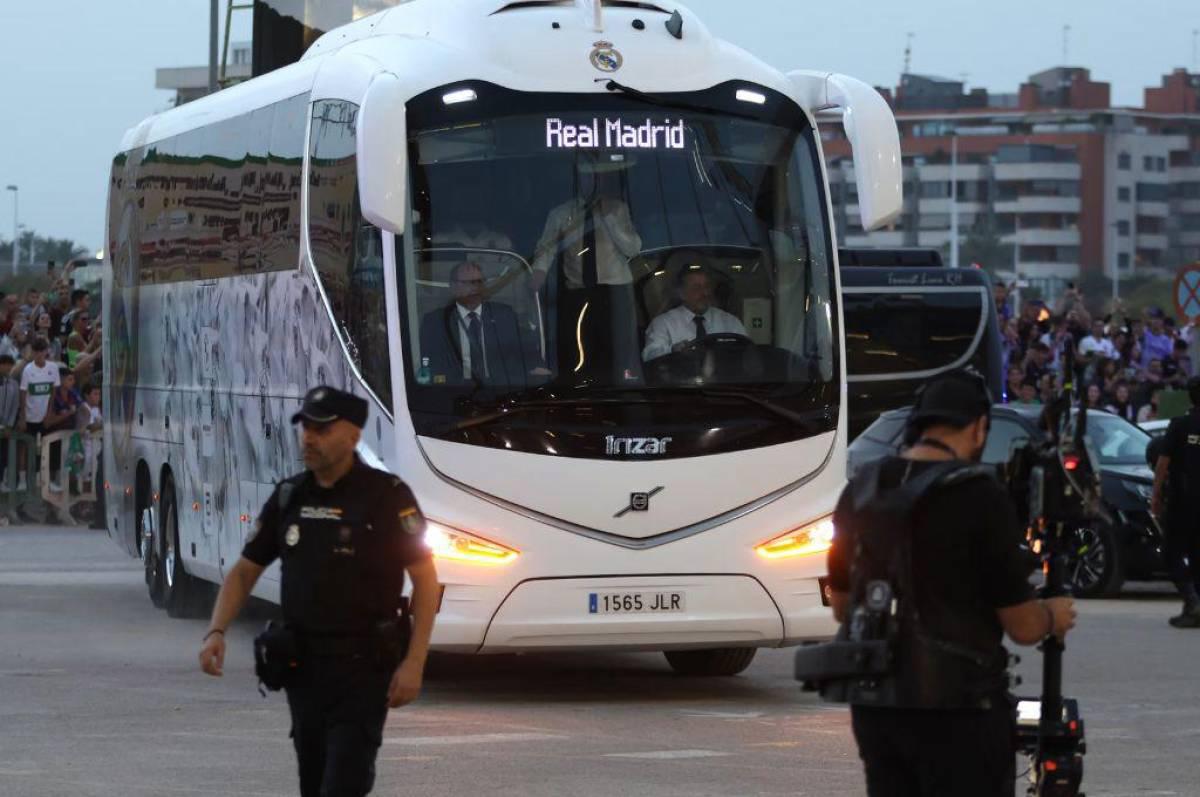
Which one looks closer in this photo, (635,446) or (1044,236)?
(635,446)

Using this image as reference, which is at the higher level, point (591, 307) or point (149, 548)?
point (591, 307)

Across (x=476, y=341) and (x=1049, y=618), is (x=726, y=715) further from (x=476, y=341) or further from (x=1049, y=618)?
(x=1049, y=618)

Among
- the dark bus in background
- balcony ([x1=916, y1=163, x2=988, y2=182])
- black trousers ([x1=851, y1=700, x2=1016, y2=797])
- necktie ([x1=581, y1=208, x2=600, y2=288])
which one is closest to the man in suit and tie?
necktie ([x1=581, y1=208, x2=600, y2=288])

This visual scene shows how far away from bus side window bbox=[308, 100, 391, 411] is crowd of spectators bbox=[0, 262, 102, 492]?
15.5 m

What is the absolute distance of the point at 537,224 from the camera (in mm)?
14008

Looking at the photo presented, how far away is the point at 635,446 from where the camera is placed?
13.8 meters

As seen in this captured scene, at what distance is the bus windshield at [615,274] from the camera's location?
13.8 meters

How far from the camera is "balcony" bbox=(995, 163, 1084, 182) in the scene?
606 feet

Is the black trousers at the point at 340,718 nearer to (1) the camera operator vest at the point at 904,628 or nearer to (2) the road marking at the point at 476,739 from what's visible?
(1) the camera operator vest at the point at 904,628

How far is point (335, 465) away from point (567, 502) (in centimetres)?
582

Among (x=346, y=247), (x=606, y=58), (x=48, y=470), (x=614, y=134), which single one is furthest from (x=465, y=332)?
(x=48, y=470)

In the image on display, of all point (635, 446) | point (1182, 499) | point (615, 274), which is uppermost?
point (615, 274)

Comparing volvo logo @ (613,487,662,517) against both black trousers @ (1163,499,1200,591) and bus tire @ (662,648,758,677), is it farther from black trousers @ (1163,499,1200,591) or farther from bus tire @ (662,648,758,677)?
black trousers @ (1163,499,1200,591)

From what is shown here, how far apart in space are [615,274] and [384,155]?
1.37 m
